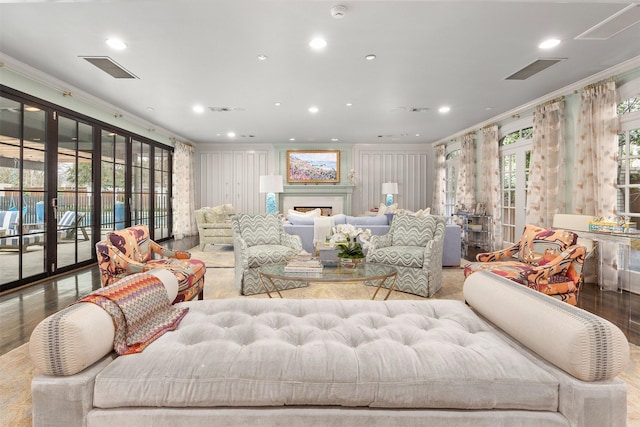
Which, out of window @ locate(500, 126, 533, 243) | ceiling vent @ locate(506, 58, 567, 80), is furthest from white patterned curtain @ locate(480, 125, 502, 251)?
ceiling vent @ locate(506, 58, 567, 80)

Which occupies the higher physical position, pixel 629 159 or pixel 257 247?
pixel 629 159

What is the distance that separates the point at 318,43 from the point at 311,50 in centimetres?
21

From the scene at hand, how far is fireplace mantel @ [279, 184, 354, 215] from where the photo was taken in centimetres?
942

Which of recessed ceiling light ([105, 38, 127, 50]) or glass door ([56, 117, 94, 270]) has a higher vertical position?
recessed ceiling light ([105, 38, 127, 50])

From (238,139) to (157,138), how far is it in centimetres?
204

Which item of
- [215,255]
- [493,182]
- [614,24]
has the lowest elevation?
[215,255]

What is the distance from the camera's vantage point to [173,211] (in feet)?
27.9

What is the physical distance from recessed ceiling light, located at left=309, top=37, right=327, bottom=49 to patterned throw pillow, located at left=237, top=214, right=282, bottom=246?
2.05m

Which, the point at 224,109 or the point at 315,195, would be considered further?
the point at 315,195

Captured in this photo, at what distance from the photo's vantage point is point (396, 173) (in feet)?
31.7

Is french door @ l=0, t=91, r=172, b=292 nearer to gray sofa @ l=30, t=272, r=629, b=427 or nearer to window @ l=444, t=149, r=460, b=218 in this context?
gray sofa @ l=30, t=272, r=629, b=427

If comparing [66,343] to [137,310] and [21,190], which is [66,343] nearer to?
[137,310]

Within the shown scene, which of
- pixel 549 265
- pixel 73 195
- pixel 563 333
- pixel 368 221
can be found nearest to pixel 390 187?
pixel 368 221

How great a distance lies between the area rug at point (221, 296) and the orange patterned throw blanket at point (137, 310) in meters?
0.77
